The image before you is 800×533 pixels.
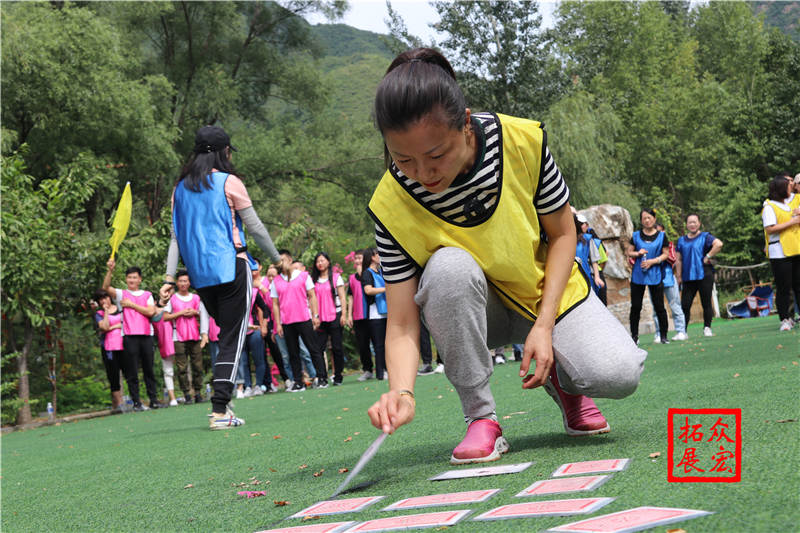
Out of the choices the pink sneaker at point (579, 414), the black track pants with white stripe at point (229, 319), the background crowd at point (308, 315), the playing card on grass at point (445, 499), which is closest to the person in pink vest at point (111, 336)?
the background crowd at point (308, 315)

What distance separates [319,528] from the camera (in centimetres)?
206

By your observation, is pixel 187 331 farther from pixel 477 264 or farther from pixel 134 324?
pixel 477 264

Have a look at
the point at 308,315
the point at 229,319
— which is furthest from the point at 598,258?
the point at 229,319

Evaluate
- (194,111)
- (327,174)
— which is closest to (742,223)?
(327,174)

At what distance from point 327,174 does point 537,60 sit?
13.6 m

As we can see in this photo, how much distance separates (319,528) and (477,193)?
1.35m

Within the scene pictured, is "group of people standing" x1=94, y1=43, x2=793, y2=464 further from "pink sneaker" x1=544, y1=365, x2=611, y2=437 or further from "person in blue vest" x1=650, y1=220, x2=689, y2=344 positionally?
"person in blue vest" x1=650, y1=220, x2=689, y2=344

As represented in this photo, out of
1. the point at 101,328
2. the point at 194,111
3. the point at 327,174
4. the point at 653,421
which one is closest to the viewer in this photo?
the point at 653,421

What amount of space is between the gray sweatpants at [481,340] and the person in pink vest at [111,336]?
10278 mm

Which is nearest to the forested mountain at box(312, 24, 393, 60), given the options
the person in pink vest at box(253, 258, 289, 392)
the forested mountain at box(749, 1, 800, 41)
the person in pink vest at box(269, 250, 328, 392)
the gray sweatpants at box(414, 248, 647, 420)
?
the forested mountain at box(749, 1, 800, 41)

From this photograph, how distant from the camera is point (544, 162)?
9.82ft

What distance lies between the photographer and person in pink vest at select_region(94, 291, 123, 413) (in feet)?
40.1

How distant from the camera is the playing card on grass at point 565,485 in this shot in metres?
2.11

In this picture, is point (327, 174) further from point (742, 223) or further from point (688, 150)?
point (688, 150)
